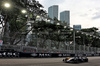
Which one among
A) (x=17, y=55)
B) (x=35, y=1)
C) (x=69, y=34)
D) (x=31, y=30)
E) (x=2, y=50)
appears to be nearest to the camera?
(x=2, y=50)

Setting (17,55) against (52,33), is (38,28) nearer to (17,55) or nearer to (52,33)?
(52,33)

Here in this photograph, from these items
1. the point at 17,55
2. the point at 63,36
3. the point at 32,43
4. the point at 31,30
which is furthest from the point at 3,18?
the point at 63,36

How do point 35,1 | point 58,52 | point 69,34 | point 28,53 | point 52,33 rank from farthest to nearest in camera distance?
1. point 69,34
2. point 52,33
3. point 35,1
4. point 58,52
5. point 28,53

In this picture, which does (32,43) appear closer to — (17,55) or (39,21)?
(17,55)

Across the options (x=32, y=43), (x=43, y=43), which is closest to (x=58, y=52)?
(x=43, y=43)

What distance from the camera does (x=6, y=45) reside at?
18.8m

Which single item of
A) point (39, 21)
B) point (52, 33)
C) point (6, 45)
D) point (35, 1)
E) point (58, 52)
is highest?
point (35, 1)

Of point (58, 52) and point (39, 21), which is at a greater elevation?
point (39, 21)

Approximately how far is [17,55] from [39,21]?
1788 cm

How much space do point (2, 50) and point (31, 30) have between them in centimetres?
1800

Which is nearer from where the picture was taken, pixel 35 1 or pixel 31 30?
pixel 35 1

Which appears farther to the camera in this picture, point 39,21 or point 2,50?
point 39,21

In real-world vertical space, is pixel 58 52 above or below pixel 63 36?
below

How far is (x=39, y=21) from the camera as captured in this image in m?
35.9
